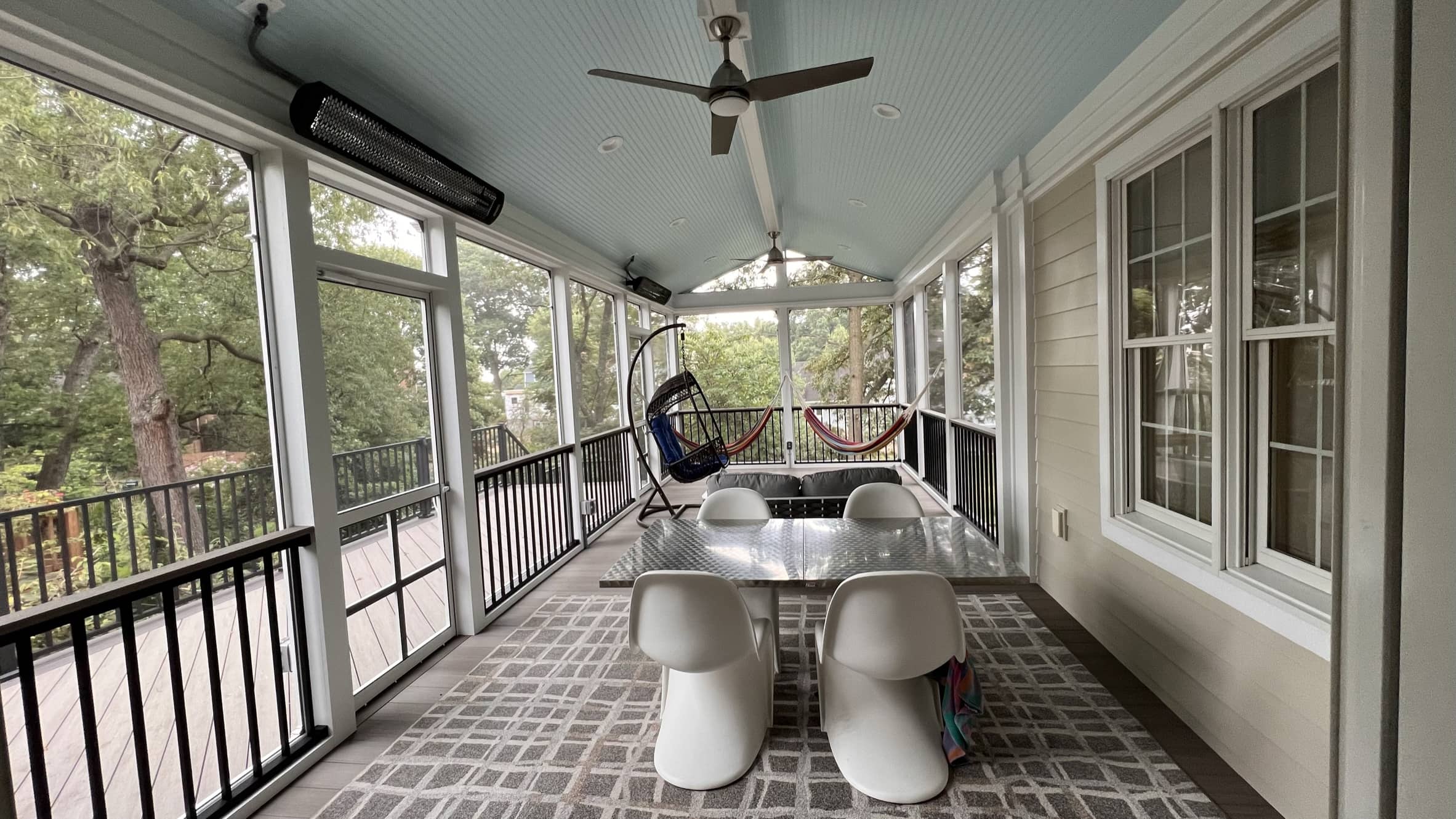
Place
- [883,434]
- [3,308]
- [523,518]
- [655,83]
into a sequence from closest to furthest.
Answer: [3,308], [655,83], [523,518], [883,434]

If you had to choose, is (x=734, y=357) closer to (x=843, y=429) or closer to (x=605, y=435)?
(x=843, y=429)

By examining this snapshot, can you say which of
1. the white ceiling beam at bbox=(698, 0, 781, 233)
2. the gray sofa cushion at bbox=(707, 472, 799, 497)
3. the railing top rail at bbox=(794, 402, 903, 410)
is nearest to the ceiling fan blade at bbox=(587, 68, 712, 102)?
the white ceiling beam at bbox=(698, 0, 781, 233)

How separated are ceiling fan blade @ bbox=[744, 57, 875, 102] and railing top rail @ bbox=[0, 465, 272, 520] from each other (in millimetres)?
2208

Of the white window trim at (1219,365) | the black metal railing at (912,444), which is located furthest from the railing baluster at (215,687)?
the black metal railing at (912,444)

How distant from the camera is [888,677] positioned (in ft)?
5.96

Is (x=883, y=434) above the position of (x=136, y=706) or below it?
above

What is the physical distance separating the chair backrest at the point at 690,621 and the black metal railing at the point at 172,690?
4.23ft

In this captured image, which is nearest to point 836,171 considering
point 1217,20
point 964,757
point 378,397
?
point 1217,20

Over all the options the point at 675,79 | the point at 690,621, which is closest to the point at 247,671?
the point at 690,621

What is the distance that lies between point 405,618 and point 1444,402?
129 inches

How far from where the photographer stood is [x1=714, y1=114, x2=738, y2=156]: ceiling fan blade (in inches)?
99.0

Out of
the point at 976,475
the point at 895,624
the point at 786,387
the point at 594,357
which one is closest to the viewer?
the point at 895,624

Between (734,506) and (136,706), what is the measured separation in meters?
2.17

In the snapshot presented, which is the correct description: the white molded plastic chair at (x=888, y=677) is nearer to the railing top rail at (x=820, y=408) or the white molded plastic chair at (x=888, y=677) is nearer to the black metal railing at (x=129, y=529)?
the black metal railing at (x=129, y=529)
